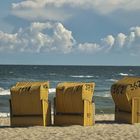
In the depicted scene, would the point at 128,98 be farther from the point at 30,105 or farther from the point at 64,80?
the point at 64,80

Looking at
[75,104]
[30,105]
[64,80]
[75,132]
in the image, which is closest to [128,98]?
[75,104]

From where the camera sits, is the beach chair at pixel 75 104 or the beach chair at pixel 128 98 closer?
the beach chair at pixel 75 104

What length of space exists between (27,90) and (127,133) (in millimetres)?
3416

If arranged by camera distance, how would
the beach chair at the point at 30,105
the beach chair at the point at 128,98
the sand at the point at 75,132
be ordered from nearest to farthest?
1. the sand at the point at 75,132
2. the beach chair at the point at 30,105
3. the beach chair at the point at 128,98

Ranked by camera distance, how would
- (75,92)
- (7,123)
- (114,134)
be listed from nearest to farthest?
(114,134)
(75,92)
(7,123)

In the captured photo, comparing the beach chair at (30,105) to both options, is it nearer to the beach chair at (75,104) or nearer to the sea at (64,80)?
the beach chair at (75,104)

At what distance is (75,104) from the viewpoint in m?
15.8

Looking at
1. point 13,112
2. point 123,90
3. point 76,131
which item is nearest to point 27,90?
point 13,112

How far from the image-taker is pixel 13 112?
1600cm

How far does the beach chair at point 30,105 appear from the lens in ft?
51.2

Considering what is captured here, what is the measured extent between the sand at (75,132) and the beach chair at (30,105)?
1.37 feet

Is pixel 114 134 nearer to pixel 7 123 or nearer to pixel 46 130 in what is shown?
pixel 46 130

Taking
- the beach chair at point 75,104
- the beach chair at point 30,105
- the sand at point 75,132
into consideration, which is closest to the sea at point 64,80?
the beach chair at point 30,105

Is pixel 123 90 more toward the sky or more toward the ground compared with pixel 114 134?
more toward the sky
